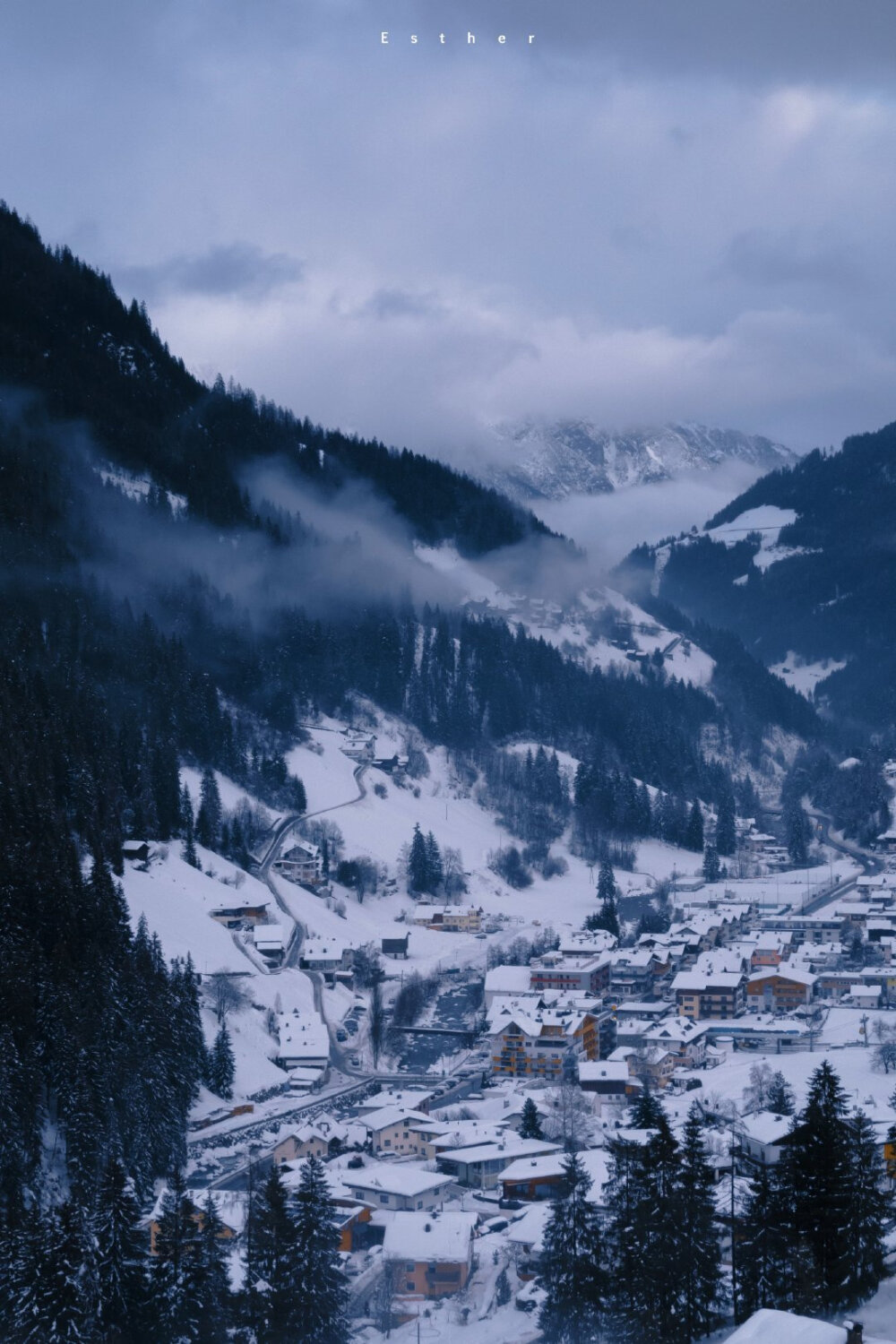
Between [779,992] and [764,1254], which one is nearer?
[764,1254]

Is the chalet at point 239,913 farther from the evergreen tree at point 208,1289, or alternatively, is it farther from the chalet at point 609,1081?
the evergreen tree at point 208,1289

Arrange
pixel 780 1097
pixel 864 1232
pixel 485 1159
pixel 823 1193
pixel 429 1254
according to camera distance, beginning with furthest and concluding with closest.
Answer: pixel 485 1159 → pixel 780 1097 → pixel 429 1254 → pixel 823 1193 → pixel 864 1232

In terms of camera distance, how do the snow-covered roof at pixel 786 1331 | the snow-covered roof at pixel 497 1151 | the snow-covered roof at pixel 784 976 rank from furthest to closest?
the snow-covered roof at pixel 784 976
the snow-covered roof at pixel 497 1151
the snow-covered roof at pixel 786 1331

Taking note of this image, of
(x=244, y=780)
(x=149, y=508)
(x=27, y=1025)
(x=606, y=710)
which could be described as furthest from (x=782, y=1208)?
(x=606, y=710)

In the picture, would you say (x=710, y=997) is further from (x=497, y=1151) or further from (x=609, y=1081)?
(x=497, y=1151)

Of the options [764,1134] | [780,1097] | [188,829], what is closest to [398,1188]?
[764,1134]

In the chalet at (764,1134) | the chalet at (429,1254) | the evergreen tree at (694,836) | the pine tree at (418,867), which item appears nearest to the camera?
the chalet at (429,1254)

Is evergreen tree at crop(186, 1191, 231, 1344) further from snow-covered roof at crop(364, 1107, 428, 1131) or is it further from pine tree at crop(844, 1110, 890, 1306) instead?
snow-covered roof at crop(364, 1107, 428, 1131)

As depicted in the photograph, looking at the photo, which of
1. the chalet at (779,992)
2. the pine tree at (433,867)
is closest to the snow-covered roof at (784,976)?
the chalet at (779,992)
